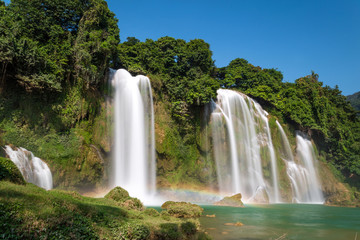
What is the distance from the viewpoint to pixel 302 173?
35281 mm

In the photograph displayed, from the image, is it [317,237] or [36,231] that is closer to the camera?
[36,231]

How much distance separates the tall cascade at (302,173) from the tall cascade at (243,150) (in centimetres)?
332

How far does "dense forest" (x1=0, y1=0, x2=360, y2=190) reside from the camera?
1745 centimetres

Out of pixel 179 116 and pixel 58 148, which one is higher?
pixel 179 116

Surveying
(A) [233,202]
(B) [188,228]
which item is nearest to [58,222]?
(B) [188,228]

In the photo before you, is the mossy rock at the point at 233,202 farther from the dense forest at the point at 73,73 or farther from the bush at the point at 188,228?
the bush at the point at 188,228

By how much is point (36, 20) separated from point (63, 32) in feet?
6.66

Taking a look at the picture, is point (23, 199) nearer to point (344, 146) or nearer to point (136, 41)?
point (136, 41)

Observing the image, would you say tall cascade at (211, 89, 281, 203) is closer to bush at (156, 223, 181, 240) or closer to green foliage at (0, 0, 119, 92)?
green foliage at (0, 0, 119, 92)

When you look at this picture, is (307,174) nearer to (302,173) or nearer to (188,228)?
(302,173)

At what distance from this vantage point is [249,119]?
105 feet

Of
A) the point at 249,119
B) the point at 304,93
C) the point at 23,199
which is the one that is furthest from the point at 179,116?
the point at 304,93

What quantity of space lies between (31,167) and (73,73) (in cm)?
833

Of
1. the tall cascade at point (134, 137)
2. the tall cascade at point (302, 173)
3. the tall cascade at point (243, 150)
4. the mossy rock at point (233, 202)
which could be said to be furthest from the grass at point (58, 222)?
the tall cascade at point (302, 173)
